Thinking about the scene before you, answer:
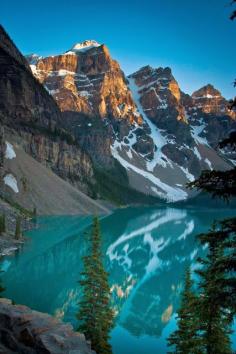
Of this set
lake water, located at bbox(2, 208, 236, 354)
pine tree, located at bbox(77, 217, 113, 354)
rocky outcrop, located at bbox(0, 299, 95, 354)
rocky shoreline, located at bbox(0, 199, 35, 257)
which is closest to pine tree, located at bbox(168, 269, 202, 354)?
pine tree, located at bbox(77, 217, 113, 354)

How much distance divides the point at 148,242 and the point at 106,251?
28.1 meters

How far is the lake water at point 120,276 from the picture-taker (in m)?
49.8

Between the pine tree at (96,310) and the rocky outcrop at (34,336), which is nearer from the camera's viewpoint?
the rocky outcrop at (34,336)

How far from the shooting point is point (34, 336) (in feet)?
65.0

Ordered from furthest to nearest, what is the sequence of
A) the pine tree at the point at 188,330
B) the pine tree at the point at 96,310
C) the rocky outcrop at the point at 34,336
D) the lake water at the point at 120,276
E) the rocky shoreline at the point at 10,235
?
the rocky shoreline at the point at 10,235 < the lake water at the point at 120,276 < the pine tree at the point at 96,310 < the pine tree at the point at 188,330 < the rocky outcrop at the point at 34,336

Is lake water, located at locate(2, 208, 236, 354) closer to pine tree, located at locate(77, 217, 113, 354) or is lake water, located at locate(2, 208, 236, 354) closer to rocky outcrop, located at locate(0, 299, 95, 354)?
pine tree, located at locate(77, 217, 113, 354)

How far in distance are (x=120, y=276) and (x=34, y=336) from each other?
60.7m

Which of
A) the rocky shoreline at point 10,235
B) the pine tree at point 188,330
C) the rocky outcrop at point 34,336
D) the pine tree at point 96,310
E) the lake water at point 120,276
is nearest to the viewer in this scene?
the rocky outcrop at point 34,336

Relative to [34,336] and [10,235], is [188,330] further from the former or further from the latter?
[10,235]

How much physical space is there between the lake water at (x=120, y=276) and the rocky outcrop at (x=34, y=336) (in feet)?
67.7

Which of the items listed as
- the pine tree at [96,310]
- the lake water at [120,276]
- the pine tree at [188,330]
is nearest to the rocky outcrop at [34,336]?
the pine tree at [188,330]

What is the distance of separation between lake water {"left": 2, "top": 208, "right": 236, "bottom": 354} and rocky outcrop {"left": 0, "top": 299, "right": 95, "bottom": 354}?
20.6 metres

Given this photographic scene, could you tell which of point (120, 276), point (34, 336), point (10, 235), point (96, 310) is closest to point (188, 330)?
point (96, 310)

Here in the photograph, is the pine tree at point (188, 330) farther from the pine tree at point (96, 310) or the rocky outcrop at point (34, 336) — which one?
the rocky outcrop at point (34, 336)
